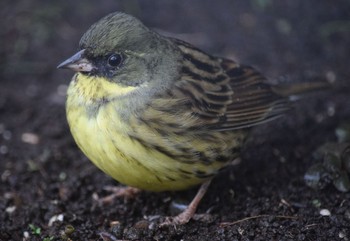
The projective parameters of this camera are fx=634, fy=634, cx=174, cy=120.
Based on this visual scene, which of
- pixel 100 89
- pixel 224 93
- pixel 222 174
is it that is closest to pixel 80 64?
pixel 100 89

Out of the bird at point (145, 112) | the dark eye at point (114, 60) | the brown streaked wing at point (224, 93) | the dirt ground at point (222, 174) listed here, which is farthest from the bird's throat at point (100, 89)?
the dirt ground at point (222, 174)

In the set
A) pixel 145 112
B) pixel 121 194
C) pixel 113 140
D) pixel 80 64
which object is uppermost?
pixel 80 64

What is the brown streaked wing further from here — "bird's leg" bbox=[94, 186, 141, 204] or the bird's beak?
"bird's leg" bbox=[94, 186, 141, 204]

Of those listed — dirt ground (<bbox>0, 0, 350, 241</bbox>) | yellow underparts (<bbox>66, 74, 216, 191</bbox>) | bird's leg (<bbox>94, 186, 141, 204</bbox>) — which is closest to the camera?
yellow underparts (<bbox>66, 74, 216, 191</bbox>)

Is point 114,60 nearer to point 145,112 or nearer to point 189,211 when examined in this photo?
point 145,112

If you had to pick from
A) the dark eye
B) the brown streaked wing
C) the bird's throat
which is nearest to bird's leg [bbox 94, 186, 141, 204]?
the brown streaked wing
